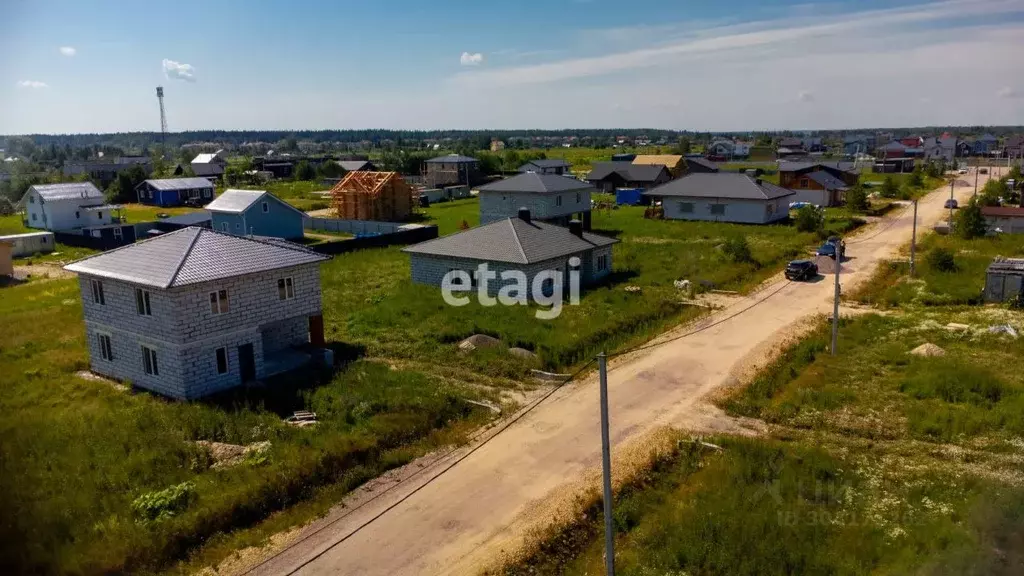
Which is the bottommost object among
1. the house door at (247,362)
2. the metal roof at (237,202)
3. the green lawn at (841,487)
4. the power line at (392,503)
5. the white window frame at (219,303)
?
the power line at (392,503)

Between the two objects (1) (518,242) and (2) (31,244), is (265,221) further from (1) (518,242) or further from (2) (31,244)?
(1) (518,242)

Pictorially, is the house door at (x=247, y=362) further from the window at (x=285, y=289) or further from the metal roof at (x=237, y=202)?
the metal roof at (x=237, y=202)

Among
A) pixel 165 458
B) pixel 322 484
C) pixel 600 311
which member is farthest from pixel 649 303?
pixel 165 458

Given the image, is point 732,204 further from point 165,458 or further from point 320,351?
point 165,458

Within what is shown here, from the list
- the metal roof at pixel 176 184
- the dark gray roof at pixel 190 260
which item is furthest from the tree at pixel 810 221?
the metal roof at pixel 176 184

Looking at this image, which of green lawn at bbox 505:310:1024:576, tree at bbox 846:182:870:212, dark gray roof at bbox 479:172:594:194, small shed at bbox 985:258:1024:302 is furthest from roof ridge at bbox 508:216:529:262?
tree at bbox 846:182:870:212

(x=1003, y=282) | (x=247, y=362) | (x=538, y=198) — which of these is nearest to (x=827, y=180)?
(x=538, y=198)
